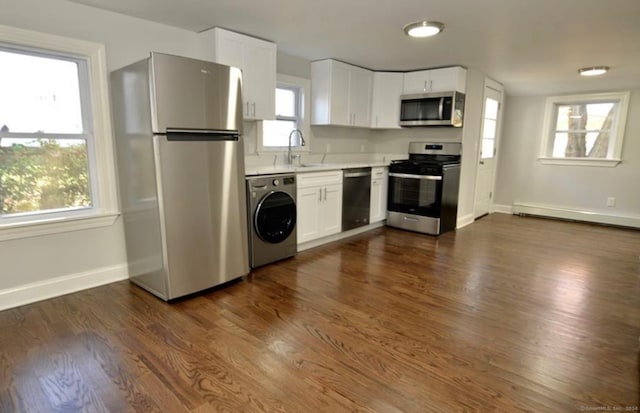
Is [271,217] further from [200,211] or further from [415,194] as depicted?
[415,194]

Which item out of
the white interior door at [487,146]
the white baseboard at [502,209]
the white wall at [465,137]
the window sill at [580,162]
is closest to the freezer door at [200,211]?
the white wall at [465,137]

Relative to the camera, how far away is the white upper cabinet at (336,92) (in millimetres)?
4348

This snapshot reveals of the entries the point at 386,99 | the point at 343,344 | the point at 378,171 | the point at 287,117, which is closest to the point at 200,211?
the point at 343,344

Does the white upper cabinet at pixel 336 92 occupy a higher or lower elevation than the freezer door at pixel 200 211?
higher

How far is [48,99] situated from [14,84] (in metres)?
0.20

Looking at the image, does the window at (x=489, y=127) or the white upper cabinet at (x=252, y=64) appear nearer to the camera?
the white upper cabinet at (x=252, y=64)

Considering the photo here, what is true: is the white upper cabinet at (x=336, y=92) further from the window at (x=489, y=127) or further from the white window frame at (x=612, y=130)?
the white window frame at (x=612, y=130)

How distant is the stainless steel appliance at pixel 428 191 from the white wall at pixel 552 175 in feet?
6.62

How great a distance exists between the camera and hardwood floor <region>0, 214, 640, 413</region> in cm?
167

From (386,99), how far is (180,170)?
338 cm

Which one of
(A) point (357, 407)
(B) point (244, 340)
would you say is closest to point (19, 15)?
(B) point (244, 340)

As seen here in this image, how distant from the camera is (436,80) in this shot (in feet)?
15.2

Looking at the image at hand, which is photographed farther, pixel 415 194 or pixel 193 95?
pixel 415 194

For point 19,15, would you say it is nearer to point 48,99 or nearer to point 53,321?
point 48,99
